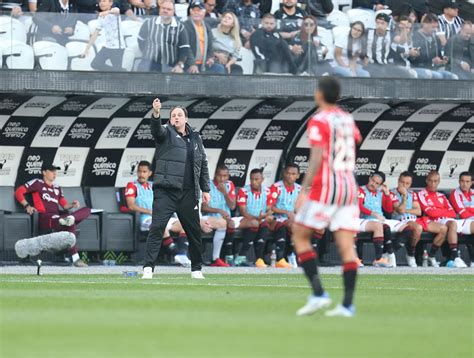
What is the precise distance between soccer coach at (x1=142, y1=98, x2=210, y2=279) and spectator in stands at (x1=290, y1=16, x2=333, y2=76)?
19.0 feet

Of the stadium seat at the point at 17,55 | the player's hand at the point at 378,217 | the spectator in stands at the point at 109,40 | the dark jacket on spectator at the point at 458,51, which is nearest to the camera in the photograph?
the stadium seat at the point at 17,55

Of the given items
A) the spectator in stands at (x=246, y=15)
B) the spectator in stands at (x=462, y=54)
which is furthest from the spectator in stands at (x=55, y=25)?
the spectator in stands at (x=462, y=54)

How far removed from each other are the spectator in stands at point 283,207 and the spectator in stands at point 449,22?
3.38m

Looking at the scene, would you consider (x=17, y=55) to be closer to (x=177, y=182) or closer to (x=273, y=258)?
(x=177, y=182)

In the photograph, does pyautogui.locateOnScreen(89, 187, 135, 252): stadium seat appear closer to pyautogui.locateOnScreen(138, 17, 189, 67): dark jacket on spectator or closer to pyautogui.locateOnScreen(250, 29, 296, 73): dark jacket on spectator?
pyautogui.locateOnScreen(138, 17, 189, 67): dark jacket on spectator

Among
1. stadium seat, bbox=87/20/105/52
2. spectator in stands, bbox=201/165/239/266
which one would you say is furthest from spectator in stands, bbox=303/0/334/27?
stadium seat, bbox=87/20/105/52

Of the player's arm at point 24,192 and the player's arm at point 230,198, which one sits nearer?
the player's arm at point 24,192

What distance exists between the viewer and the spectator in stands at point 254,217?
22972mm

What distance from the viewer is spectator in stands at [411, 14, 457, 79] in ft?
76.1

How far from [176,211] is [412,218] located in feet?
27.1

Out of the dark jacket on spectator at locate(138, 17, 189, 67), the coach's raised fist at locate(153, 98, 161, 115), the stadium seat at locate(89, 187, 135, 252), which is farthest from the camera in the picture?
the stadium seat at locate(89, 187, 135, 252)

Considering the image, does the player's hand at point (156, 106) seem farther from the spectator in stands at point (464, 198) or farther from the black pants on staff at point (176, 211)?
the spectator in stands at point (464, 198)

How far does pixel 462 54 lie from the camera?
2362 cm

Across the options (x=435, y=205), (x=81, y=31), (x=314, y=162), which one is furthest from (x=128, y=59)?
(x=314, y=162)
